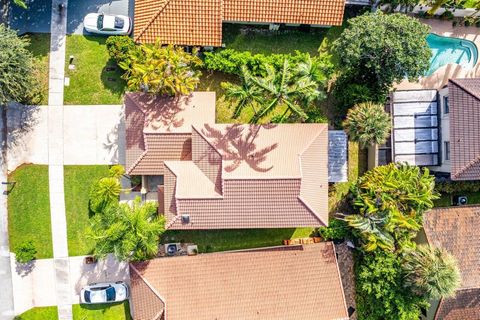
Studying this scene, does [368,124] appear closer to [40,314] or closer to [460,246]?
[460,246]

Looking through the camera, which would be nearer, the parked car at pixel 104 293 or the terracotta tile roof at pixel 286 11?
the terracotta tile roof at pixel 286 11

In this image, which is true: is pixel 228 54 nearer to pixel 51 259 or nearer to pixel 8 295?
pixel 51 259

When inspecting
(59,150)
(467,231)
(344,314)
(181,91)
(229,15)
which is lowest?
A: (344,314)

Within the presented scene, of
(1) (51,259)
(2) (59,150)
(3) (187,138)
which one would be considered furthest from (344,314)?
(2) (59,150)

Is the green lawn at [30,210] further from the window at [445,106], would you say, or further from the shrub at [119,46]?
the window at [445,106]

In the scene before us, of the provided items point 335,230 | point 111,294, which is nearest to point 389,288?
point 335,230

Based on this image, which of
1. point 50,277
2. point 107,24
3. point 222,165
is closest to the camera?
point 222,165

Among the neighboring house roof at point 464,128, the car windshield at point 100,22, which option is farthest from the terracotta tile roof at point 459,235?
the car windshield at point 100,22
